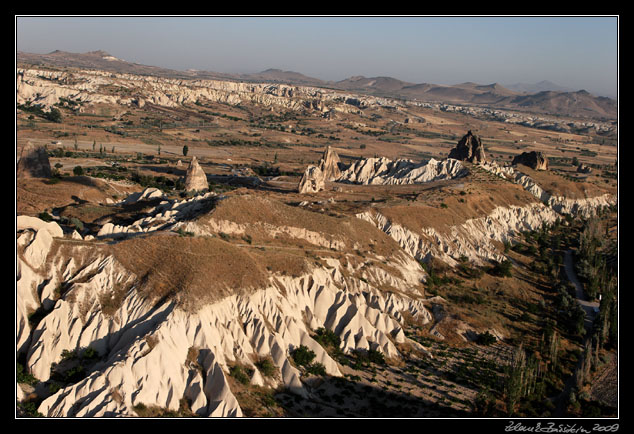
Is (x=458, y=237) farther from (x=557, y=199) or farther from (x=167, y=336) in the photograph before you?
(x=167, y=336)

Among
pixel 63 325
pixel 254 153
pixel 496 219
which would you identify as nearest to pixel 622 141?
pixel 63 325

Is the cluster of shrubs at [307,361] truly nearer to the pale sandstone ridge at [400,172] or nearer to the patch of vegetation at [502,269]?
the patch of vegetation at [502,269]

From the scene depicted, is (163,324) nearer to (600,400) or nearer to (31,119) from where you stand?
(600,400)

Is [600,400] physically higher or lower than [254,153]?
lower

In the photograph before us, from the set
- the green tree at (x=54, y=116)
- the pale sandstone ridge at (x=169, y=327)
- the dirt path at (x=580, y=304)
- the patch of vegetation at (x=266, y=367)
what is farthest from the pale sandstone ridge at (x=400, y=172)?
the green tree at (x=54, y=116)

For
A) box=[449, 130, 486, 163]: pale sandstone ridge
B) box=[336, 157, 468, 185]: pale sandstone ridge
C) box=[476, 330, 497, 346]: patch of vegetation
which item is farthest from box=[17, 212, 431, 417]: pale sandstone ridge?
box=[449, 130, 486, 163]: pale sandstone ridge

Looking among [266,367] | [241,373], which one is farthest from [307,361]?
[241,373]
